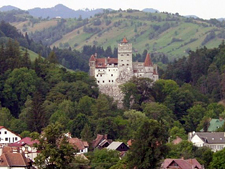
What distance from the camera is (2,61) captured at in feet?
416

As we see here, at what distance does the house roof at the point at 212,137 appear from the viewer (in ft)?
320

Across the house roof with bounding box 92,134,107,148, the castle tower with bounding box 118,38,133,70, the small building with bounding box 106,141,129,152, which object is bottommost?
the house roof with bounding box 92,134,107,148

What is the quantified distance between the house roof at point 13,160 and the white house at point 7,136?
2427cm

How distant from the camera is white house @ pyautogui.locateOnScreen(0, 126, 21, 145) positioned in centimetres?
9731

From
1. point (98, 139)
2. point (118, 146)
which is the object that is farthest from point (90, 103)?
point (118, 146)

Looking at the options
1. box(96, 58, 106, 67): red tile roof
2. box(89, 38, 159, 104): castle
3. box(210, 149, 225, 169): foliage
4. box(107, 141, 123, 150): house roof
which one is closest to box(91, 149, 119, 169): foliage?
box(107, 141, 123, 150): house roof

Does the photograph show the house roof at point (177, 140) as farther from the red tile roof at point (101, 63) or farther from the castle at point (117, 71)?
the red tile roof at point (101, 63)

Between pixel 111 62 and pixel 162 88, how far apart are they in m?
8.28

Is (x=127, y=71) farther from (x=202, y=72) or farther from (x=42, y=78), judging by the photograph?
(x=202, y=72)

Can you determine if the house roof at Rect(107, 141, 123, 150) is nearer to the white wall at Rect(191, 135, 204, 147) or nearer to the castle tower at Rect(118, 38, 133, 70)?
the white wall at Rect(191, 135, 204, 147)

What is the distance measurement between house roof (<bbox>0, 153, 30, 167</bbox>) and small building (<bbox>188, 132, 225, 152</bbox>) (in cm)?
2933

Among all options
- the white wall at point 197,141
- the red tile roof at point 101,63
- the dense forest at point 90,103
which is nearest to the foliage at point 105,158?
the dense forest at point 90,103

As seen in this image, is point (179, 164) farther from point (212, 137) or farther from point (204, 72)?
point (204, 72)

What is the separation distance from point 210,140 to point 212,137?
0.65m
